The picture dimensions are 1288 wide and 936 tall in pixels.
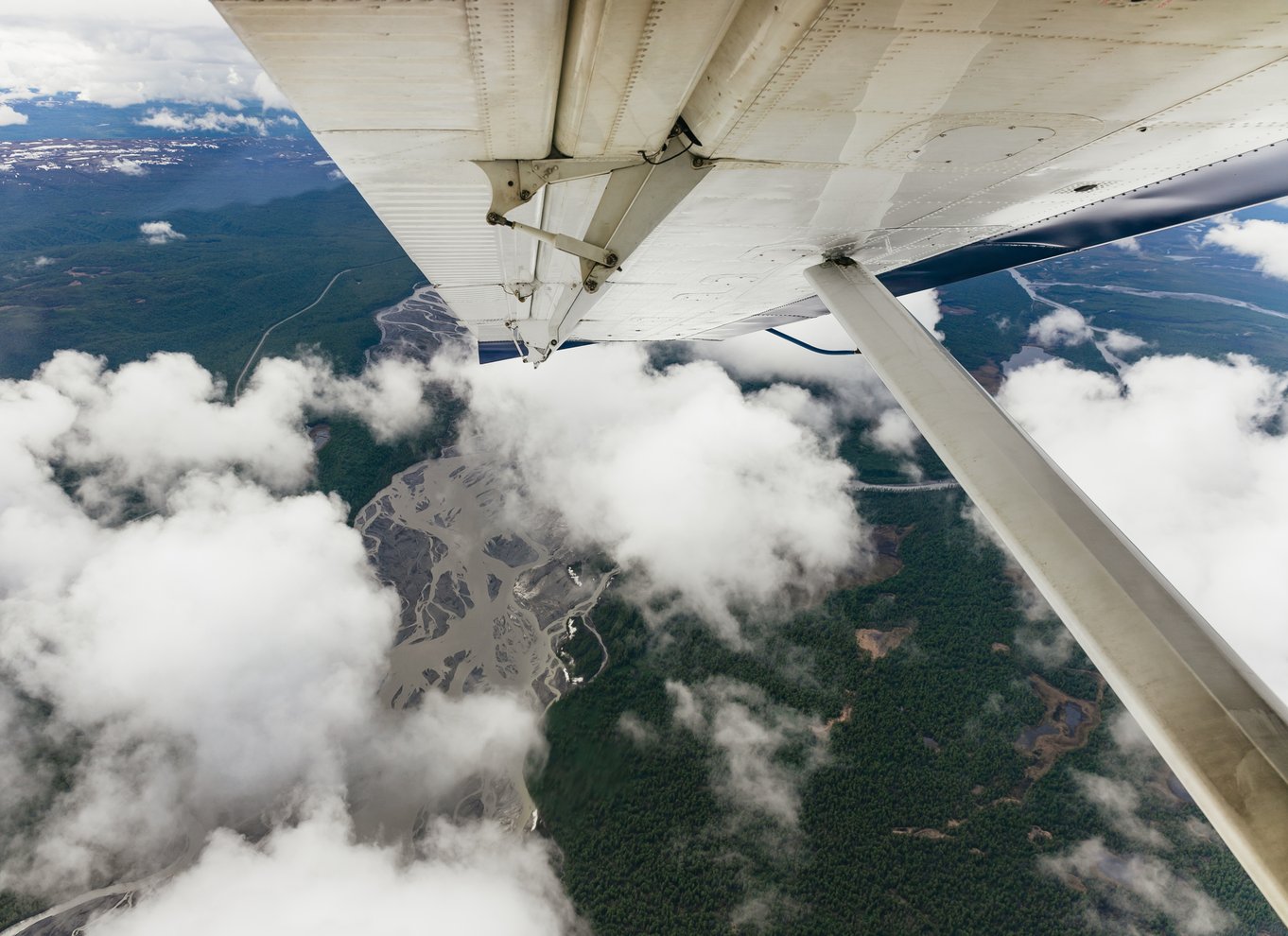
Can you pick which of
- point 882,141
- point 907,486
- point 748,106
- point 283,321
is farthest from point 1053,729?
point 283,321

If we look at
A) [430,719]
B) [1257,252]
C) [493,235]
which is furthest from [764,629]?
[1257,252]

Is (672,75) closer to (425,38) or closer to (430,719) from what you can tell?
(425,38)

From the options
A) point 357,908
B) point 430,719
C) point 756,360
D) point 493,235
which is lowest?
point 357,908

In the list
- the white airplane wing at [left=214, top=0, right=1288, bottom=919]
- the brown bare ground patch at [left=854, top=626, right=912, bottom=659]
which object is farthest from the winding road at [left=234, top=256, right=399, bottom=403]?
the white airplane wing at [left=214, top=0, right=1288, bottom=919]

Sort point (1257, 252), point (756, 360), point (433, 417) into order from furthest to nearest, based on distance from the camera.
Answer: point (1257, 252)
point (756, 360)
point (433, 417)

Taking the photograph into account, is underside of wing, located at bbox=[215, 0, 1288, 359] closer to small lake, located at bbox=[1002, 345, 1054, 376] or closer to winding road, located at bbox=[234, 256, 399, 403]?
winding road, located at bbox=[234, 256, 399, 403]

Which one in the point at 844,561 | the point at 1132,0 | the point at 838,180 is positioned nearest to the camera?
the point at 1132,0
